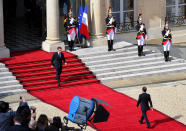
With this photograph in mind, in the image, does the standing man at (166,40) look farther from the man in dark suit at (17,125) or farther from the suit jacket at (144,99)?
the man in dark suit at (17,125)

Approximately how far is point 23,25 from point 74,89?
482 inches

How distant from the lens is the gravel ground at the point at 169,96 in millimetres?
17453

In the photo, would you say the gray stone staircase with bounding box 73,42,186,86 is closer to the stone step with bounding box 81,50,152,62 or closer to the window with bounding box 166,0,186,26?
the stone step with bounding box 81,50,152,62

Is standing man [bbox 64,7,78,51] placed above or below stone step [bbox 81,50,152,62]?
above

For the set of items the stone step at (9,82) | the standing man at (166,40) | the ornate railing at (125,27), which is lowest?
the stone step at (9,82)

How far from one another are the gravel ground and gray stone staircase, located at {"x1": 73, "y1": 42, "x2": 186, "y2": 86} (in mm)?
1629

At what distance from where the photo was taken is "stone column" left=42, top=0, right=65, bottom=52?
2320cm

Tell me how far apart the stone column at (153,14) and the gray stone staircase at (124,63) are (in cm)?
307

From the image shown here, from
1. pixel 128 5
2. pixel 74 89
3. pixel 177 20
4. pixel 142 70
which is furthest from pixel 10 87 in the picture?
pixel 177 20

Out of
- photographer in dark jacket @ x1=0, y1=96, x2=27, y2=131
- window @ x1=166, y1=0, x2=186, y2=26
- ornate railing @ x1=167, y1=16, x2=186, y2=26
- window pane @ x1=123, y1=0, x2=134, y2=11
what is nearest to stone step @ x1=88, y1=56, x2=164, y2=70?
window pane @ x1=123, y1=0, x2=134, y2=11

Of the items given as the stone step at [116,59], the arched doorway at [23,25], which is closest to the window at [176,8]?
the stone step at [116,59]

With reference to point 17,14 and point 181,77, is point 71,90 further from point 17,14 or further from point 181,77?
point 17,14

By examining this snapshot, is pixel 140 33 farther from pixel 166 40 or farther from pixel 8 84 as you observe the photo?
pixel 8 84

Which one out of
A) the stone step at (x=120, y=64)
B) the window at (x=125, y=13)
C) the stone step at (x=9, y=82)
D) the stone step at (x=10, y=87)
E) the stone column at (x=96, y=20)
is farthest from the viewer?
the window at (x=125, y=13)
